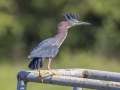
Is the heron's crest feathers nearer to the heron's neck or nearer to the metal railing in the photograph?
the heron's neck

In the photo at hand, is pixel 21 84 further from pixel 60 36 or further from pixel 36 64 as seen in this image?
pixel 60 36

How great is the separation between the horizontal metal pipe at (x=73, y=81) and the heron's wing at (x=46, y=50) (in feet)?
Result: 1.12

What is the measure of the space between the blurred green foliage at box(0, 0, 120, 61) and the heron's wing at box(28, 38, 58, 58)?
8.28 metres

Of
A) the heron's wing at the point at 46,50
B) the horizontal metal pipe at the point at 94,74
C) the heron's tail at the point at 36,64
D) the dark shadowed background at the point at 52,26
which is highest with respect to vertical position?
the dark shadowed background at the point at 52,26

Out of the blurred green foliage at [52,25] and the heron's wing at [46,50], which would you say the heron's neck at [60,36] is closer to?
the heron's wing at [46,50]

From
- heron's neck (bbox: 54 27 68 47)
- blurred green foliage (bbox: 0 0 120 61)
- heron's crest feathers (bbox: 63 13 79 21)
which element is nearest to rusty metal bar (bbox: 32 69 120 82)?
heron's neck (bbox: 54 27 68 47)

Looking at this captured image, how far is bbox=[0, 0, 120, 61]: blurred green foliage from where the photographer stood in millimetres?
12359

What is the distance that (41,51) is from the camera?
339 centimetres

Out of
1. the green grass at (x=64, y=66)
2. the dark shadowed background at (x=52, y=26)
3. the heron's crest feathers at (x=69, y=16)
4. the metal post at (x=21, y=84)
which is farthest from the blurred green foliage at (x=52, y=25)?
the metal post at (x=21, y=84)

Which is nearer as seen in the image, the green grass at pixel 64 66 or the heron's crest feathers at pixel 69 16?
the heron's crest feathers at pixel 69 16

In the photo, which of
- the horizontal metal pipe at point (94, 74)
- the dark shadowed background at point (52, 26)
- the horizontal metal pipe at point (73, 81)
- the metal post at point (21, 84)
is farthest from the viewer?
the dark shadowed background at point (52, 26)

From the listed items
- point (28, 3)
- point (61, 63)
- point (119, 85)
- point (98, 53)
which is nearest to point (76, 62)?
point (61, 63)

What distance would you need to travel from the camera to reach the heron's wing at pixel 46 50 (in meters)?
3.34

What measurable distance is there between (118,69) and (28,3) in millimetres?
5882
